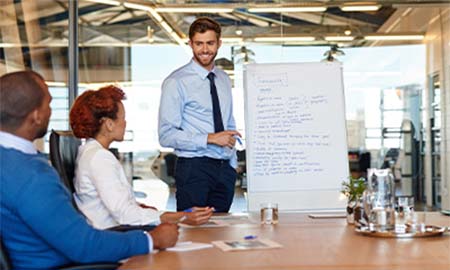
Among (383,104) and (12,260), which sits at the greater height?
(383,104)

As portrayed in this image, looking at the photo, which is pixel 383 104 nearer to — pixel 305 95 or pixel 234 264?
pixel 305 95

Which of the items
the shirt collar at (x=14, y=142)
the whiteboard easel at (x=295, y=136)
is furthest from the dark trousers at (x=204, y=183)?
the shirt collar at (x=14, y=142)

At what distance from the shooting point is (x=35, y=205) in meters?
1.76

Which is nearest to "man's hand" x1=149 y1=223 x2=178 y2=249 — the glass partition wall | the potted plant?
the potted plant

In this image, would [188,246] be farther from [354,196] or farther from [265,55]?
[265,55]

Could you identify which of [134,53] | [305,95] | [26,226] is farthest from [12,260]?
[134,53]

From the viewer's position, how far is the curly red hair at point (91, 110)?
8.50ft

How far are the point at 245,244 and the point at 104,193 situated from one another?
555mm

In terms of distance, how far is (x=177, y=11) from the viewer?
8.07 meters

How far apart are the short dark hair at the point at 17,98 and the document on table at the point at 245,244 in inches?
27.9

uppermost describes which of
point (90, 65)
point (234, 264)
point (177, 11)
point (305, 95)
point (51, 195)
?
point (177, 11)

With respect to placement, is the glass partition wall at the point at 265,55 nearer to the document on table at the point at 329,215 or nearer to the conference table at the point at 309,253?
the document on table at the point at 329,215

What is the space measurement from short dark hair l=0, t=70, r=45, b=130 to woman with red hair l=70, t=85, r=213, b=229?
1.89 ft

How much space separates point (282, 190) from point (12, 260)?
6.02 feet
